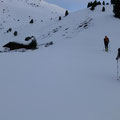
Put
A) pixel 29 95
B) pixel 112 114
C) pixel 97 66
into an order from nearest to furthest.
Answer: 1. pixel 112 114
2. pixel 29 95
3. pixel 97 66

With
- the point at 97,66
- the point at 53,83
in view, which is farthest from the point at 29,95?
the point at 97,66

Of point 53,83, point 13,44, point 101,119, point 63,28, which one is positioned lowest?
point 101,119

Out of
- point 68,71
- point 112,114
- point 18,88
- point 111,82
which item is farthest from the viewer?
point 68,71

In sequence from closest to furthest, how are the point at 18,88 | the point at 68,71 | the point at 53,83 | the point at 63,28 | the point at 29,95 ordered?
1. the point at 29,95
2. the point at 18,88
3. the point at 53,83
4. the point at 68,71
5. the point at 63,28

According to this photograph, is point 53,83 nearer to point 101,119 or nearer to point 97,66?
point 101,119

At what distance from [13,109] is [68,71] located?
5129 mm

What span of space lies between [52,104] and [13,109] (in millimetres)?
1111

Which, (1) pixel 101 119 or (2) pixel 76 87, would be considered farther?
(2) pixel 76 87

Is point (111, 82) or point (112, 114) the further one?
point (111, 82)

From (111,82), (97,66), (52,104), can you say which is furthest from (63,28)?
(52,104)

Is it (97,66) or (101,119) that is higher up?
(97,66)

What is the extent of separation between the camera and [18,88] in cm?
686

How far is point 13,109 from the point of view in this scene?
511cm

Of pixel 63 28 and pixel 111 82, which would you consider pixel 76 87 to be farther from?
pixel 63 28
